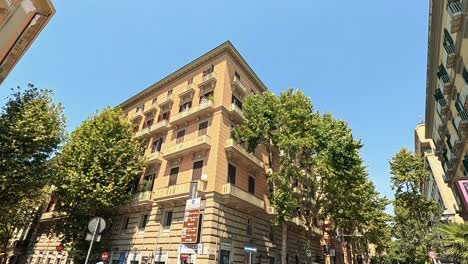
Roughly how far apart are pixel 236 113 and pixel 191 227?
10303mm

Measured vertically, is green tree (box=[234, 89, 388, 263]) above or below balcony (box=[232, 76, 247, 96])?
below

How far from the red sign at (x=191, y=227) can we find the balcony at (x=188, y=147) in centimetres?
571

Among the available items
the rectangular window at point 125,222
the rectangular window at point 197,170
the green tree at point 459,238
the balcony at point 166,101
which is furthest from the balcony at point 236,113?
the green tree at point 459,238

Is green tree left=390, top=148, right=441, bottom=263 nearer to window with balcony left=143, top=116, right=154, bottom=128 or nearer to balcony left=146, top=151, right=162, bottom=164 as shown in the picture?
balcony left=146, top=151, right=162, bottom=164

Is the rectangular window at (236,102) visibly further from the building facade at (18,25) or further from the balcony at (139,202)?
the building facade at (18,25)

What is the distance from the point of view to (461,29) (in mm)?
15125

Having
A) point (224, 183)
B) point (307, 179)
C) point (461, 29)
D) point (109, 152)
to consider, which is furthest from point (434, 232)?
point (109, 152)

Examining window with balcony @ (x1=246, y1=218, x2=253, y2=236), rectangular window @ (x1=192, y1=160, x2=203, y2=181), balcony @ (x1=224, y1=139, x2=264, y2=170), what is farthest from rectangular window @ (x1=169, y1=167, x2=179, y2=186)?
window with balcony @ (x1=246, y1=218, x2=253, y2=236)

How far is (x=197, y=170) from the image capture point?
2012 cm

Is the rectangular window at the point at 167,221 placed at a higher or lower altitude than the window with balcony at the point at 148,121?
lower

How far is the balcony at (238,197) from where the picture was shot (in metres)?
18.1

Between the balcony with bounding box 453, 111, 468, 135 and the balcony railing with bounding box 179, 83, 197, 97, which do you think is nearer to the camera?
the balcony with bounding box 453, 111, 468, 135

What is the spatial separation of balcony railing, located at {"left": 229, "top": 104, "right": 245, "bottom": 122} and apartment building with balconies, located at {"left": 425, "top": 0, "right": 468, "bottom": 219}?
576 inches

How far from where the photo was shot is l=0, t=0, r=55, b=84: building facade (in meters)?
15.2
